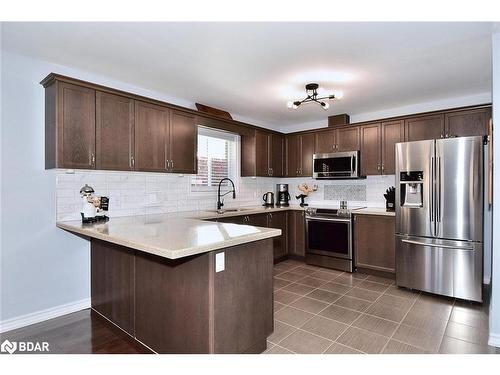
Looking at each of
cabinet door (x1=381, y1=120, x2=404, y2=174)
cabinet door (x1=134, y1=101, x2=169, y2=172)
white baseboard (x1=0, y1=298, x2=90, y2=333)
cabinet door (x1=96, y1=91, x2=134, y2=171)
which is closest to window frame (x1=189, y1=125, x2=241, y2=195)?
cabinet door (x1=134, y1=101, x2=169, y2=172)

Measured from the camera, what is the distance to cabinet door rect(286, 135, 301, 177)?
202 inches

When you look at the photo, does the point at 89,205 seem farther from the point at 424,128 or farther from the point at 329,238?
the point at 424,128

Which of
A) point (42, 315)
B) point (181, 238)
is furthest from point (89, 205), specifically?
point (181, 238)

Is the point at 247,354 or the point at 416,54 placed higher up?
the point at 416,54

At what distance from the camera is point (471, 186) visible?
117 inches

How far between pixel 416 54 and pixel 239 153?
2906mm

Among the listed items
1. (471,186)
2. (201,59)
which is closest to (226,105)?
(201,59)

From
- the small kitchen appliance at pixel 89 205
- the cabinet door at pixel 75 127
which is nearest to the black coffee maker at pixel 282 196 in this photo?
the small kitchen appliance at pixel 89 205

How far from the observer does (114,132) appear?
9.48ft

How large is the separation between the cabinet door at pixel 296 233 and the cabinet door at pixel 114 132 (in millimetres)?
2769

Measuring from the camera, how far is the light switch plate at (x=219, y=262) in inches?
67.1

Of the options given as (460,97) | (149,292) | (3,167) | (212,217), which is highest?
(460,97)

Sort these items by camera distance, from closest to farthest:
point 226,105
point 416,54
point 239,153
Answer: point 416,54 < point 226,105 < point 239,153

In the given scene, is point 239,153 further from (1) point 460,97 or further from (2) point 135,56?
(1) point 460,97
